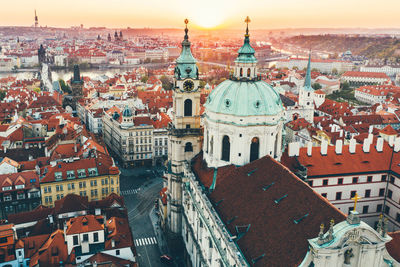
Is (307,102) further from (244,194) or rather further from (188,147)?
(244,194)

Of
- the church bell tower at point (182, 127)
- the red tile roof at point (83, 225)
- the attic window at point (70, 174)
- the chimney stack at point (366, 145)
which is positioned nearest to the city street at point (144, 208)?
the church bell tower at point (182, 127)

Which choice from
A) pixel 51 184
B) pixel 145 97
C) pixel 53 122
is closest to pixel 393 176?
pixel 51 184

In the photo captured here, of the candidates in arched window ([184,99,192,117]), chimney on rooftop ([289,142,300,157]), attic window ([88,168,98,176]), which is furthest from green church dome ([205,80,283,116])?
attic window ([88,168,98,176])

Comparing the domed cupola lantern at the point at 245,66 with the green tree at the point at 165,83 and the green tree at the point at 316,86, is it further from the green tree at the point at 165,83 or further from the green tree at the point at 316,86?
the green tree at the point at 316,86

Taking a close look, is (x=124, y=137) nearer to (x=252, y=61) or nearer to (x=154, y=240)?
(x=154, y=240)

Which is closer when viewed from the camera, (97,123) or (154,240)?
(154,240)

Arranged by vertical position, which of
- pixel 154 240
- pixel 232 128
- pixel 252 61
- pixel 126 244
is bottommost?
pixel 154 240

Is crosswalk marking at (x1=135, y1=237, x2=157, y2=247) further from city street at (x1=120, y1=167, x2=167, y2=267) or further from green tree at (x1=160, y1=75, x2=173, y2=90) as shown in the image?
green tree at (x1=160, y1=75, x2=173, y2=90)
